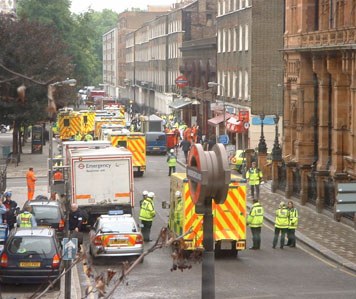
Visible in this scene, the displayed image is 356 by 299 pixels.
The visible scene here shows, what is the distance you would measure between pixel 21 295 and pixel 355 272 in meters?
8.63

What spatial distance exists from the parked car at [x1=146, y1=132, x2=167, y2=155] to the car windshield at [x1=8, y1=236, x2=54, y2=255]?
42348 millimetres

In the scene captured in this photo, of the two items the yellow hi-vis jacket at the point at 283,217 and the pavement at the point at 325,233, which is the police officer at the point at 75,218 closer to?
the yellow hi-vis jacket at the point at 283,217

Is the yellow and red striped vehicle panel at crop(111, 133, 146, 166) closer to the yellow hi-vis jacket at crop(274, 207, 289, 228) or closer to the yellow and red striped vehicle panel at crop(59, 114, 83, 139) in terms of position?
the yellow hi-vis jacket at crop(274, 207, 289, 228)

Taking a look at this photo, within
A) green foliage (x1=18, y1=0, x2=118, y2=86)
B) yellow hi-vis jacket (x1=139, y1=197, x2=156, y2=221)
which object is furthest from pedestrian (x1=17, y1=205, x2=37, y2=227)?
green foliage (x1=18, y1=0, x2=118, y2=86)

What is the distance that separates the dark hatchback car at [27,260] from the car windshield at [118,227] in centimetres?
313

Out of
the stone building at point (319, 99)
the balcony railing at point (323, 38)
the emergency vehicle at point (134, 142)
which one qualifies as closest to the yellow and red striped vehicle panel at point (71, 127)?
the emergency vehicle at point (134, 142)

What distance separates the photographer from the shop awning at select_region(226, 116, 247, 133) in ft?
185

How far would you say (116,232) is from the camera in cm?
2270

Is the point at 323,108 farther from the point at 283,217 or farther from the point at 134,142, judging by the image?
the point at 283,217

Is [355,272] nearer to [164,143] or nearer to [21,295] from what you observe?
[21,295]

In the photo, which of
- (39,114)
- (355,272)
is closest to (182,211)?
(355,272)

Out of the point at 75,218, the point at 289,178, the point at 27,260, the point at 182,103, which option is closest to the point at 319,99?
the point at 289,178

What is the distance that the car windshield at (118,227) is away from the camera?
74.9 ft

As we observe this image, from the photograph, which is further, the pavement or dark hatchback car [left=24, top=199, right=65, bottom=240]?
dark hatchback car [left=24, top=199, right=65, bottom=240]
